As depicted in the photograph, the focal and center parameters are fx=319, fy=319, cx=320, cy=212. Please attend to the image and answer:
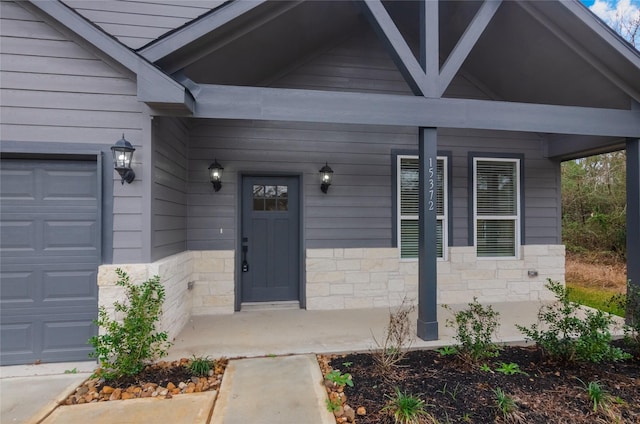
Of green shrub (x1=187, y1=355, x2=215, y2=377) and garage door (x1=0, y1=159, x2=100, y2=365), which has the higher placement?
garage door (x1=0, y1=159, x2=100, y2=365)

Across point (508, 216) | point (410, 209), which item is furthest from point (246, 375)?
point (508, 216)

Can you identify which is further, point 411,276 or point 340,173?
point 411,276

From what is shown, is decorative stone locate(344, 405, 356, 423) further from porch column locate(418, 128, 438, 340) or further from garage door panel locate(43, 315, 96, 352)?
garage door panel locate(43, 315, 96, 352)

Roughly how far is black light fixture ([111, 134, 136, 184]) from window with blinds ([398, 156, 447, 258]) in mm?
3659

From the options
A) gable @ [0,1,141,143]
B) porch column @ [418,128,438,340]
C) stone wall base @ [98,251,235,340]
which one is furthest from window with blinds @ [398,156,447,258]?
gable @ [0,1,141,143]

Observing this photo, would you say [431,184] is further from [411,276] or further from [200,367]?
[200,367]

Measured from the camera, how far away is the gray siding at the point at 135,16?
3549mm

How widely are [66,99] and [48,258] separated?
1.55 meters

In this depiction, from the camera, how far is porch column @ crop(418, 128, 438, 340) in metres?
3.46

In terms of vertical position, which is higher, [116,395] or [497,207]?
[497,207]

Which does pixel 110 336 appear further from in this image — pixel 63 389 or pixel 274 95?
pixel 274 95

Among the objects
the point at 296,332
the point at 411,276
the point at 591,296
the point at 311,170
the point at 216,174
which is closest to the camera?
the point at 296,332

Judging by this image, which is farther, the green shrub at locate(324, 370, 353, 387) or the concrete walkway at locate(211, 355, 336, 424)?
the green shrub at locate(324, 370, 353, 387)

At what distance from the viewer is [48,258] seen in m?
3.09
